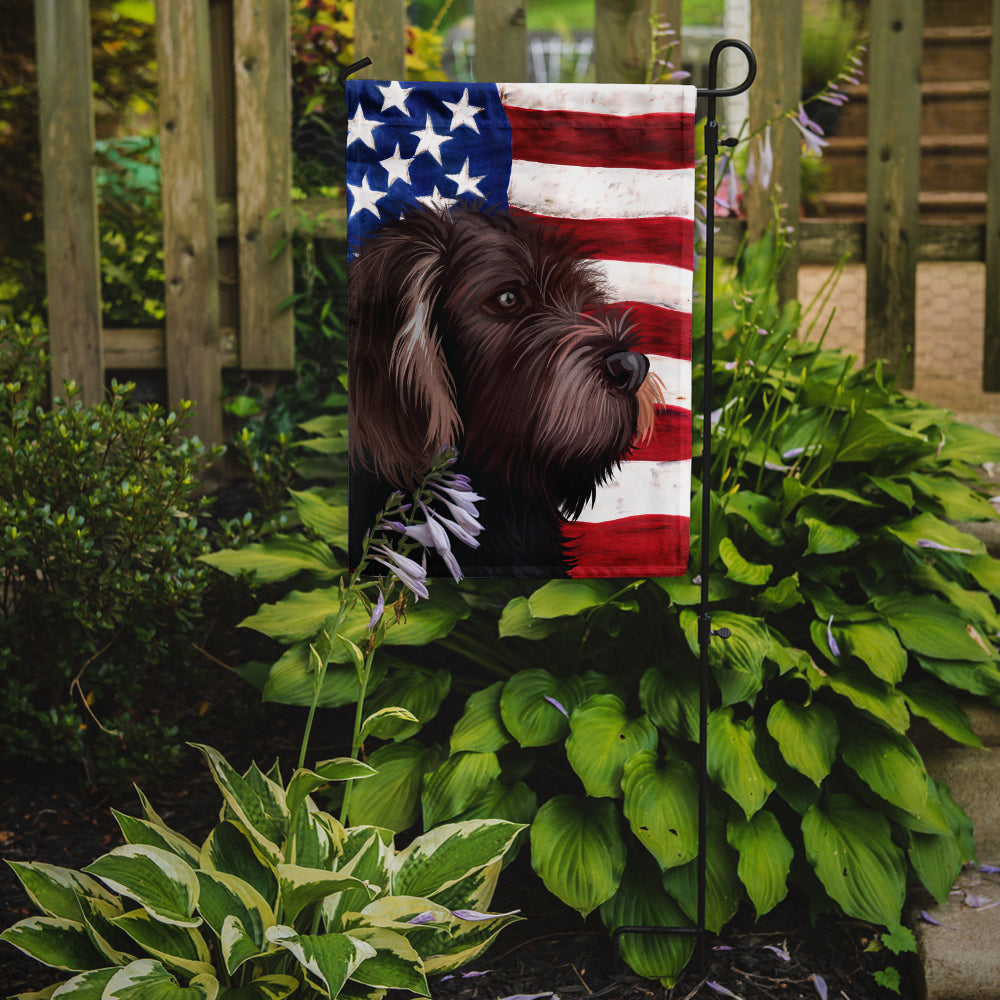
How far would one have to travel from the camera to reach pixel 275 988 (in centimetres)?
155

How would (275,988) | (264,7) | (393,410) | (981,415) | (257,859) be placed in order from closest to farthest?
(275,988), (257,859), (393,410), (264,7), (981,415)

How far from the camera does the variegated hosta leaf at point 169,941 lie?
5.02 ft

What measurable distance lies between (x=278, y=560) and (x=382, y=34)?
70.0 inches

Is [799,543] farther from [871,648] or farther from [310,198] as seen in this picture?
[310,198]

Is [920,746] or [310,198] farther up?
[310,198]

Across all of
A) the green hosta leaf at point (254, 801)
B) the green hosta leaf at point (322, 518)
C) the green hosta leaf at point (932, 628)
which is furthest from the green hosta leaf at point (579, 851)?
the green hosta leaf at point (322, 518)

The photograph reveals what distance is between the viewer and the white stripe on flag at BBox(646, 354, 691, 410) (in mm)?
1985

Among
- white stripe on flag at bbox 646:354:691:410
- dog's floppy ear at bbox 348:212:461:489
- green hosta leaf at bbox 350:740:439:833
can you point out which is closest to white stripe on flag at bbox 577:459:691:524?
white stripe on flag at bbox 646:354:691:410

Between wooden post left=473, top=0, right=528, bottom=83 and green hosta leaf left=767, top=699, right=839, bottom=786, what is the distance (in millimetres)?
2133

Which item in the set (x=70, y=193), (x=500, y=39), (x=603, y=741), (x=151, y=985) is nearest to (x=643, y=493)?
(x=603, y=741)

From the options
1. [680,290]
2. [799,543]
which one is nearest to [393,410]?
[680,290]

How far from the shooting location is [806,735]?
6.66 feet

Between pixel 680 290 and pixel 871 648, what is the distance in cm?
84

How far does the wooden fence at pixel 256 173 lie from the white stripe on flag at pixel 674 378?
1579 millimetres
